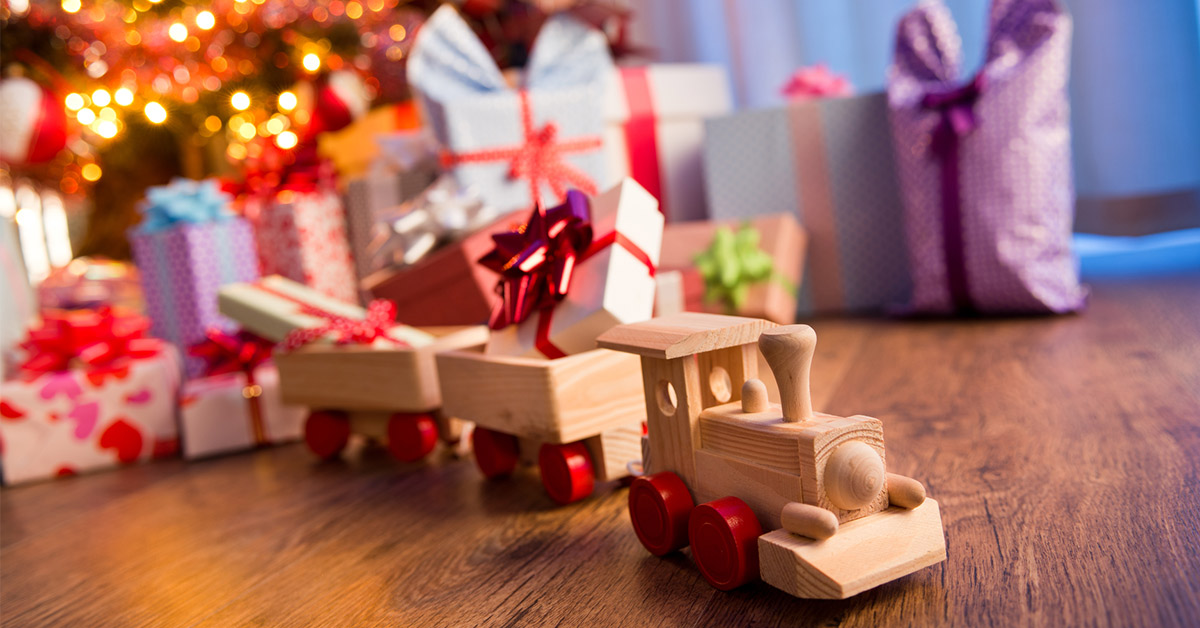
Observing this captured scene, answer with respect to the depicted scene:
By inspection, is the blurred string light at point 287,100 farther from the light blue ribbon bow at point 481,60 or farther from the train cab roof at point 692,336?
the train cab roof at point 692,336

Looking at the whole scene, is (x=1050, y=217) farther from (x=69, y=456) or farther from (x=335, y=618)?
(x=69, y=456)

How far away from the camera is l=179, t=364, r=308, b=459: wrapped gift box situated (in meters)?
1.39

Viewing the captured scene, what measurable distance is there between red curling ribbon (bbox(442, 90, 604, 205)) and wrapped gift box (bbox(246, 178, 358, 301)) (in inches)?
11.9

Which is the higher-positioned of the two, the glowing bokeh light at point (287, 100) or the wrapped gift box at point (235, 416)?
the glowing bokeh light at point (287, 100)

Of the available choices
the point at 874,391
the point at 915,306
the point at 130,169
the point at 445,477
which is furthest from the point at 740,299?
the point at 130,169

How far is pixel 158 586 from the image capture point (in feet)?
2.80

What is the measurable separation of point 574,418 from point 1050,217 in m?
1.13

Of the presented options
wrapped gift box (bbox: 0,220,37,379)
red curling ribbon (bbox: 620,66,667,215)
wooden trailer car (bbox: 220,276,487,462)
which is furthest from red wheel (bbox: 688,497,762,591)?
red curling ribbon (bbox: 620,66,667,215)

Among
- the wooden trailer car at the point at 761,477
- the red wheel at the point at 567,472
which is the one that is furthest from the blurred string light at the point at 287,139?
the wooden trailer car at the point at 761,477

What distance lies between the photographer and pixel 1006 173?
5.32 feet

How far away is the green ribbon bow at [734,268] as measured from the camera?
1788mm

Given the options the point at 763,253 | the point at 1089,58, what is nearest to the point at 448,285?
the point at 763,253

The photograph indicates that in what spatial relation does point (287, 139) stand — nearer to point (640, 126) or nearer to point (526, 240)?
point (640, 126)

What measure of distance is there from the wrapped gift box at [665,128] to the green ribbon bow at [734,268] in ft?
1.12
